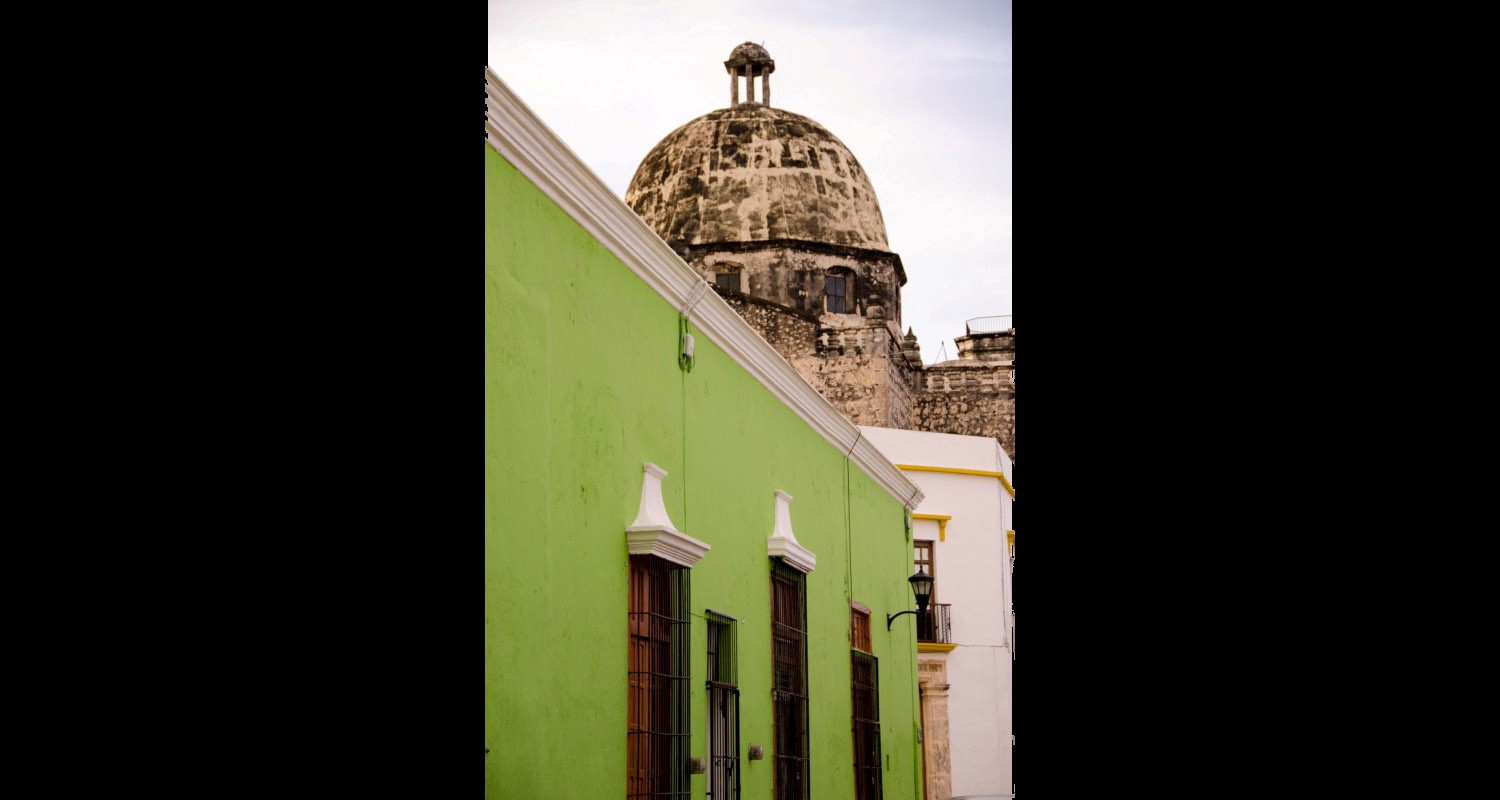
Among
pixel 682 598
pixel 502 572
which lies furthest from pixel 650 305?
pixel 502 572

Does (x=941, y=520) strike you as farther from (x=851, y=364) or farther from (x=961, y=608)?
(x=851, y=364)

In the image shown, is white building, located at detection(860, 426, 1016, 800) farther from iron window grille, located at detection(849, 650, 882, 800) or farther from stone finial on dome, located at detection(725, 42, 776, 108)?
stone finial on dome, located at detection(725, 42, 776, 108)

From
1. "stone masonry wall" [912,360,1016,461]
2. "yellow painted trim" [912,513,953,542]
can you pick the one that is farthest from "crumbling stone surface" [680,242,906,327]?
"yellow painted trim" [912,513,953,542]

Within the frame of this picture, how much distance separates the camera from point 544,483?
6277 mm

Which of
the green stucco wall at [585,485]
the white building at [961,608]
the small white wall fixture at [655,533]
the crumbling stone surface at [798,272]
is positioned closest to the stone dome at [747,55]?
the crumbling stone surface at [798,272]

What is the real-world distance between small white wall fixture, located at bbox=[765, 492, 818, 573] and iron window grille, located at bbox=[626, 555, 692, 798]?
1945 millimetres

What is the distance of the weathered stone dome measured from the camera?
90.0 ft

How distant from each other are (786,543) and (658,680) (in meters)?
2.56

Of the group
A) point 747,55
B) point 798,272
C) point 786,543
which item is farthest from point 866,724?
point 747,55

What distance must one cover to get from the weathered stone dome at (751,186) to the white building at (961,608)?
788 cm

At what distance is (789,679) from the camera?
10242mm

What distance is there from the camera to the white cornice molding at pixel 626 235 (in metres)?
5.91
